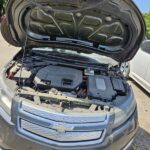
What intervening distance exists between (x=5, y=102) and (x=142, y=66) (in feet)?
15.3

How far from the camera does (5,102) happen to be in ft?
10.3

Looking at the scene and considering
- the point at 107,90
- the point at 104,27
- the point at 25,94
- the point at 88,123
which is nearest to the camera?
the point at 88,123

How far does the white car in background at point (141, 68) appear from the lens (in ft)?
22.8

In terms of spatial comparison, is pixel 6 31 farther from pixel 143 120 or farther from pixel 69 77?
pixel 143 120

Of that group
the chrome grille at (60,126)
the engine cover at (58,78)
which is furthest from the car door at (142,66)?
the chrome grille at (60,126)

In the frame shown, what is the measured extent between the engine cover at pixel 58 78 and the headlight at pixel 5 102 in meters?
0.41

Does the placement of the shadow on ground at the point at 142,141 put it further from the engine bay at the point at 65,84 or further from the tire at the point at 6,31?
the tire at the point at 6,31

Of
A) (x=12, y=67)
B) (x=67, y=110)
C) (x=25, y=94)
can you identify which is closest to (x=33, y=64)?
(x=12, y=67)

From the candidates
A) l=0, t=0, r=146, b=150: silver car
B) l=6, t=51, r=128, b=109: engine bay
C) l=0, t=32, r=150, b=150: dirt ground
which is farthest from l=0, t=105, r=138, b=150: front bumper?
l=0, t=32, r=150, b=150: dirt ground

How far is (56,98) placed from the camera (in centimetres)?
320

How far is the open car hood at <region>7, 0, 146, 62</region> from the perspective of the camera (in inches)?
150

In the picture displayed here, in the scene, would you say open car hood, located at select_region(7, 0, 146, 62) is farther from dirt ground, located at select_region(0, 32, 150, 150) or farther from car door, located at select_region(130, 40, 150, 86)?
car door, located at select_region(130, 40, 150, 86)

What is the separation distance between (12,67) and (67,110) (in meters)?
1.20

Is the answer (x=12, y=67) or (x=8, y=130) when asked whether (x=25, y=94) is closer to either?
(x=8, y=130)
